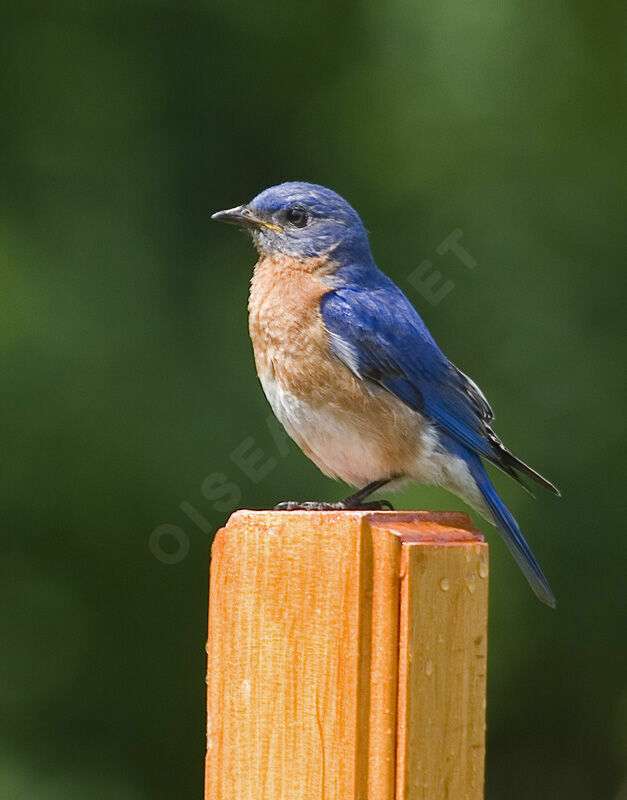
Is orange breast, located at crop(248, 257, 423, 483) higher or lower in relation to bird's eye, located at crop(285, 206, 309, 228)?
lower

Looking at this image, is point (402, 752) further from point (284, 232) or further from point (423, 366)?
point (284, 232)

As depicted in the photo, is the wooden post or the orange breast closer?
the wooden post

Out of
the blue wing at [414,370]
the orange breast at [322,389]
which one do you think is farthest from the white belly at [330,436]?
the blue wing at [414,370]

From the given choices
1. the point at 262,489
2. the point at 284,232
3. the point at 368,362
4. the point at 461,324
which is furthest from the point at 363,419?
the point at 461,324

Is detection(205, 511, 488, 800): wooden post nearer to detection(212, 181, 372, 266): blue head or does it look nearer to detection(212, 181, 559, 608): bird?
detection(212, 181, 559, 608): bird

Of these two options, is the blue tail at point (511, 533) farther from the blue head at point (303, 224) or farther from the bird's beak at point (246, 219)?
the bird's beak at point (246, 219)

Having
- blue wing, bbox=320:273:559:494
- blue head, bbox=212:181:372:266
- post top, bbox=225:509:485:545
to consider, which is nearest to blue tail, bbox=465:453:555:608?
blue wing, bbox=320:273:559:494

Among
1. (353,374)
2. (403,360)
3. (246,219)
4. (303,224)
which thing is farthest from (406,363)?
(246,219)
